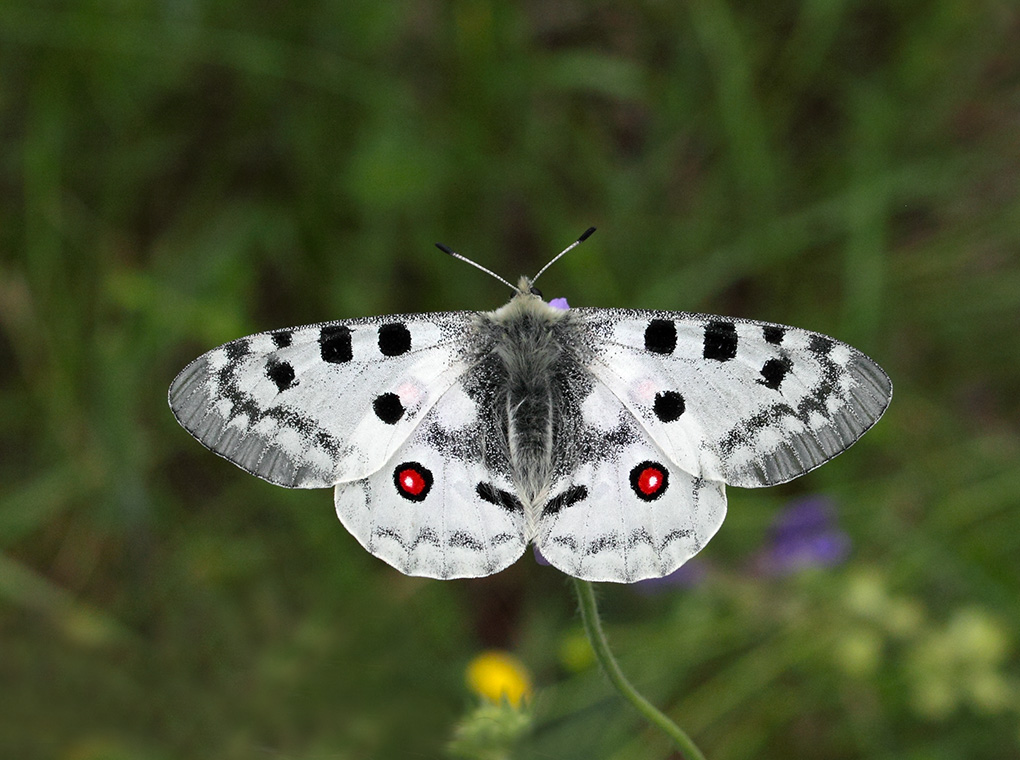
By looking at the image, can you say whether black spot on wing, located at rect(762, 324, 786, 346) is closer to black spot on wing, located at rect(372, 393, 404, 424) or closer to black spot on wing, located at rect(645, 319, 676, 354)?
black spot on wing, located at rect(645, 319, 676, 354)

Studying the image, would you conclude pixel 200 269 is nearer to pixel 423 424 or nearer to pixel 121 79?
pixel 121 79

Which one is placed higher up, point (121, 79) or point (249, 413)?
point (121, 79)

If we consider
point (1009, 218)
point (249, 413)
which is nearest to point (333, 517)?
point (249, 413)

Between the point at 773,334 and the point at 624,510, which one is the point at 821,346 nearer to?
the point at 773,334

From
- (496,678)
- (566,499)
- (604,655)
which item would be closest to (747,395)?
(566,499)

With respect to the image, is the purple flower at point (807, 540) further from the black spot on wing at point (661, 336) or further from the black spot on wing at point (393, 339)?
the black spot on wing at point (393, 339)

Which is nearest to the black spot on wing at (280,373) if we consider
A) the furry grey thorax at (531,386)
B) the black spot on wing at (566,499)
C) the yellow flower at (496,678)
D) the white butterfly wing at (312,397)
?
the white butterfly wing at (312,397)

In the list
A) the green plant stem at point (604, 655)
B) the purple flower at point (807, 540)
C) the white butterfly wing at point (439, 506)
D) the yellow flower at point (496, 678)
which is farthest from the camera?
the purple flower at point (807, 540)
